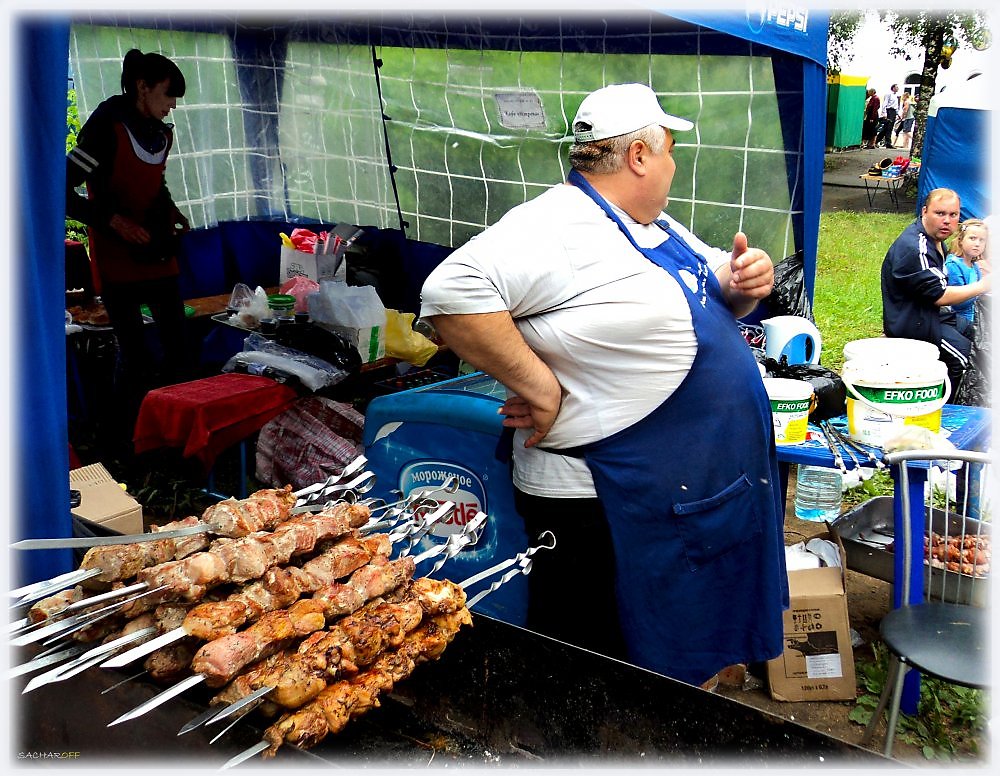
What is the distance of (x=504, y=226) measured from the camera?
2535 mm

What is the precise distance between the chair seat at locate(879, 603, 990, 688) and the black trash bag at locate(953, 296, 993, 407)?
3.28 metres

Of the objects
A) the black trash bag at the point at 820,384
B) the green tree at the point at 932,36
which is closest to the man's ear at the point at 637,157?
the black trash bag at the point at 820,384

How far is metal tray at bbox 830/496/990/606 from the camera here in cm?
357

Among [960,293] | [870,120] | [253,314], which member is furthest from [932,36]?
[253,314]

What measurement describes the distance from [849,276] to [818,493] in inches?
340

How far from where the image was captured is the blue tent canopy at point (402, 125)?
2318 millimetres

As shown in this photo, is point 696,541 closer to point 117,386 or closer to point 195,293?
point 117,386

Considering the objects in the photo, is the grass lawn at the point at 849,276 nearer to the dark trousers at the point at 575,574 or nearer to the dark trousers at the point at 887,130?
the dark trousers at the point at 575,574

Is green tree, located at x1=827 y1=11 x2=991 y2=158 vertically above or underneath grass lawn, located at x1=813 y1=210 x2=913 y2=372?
above

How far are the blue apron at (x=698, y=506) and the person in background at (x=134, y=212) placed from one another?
3.76 m

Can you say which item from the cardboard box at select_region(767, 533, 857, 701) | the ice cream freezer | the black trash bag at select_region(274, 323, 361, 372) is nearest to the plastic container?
the black trash bag at select_region(274, 323, 361, 372)

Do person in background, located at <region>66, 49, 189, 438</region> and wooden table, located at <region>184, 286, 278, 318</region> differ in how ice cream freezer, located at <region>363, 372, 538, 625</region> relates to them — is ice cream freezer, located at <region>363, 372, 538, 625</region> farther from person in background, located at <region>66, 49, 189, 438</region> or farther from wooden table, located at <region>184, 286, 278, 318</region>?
wooden table, located at <region>184, 286, 278, 318</region>

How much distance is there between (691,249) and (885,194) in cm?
1829

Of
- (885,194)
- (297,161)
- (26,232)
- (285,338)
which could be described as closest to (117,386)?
(285,338)
